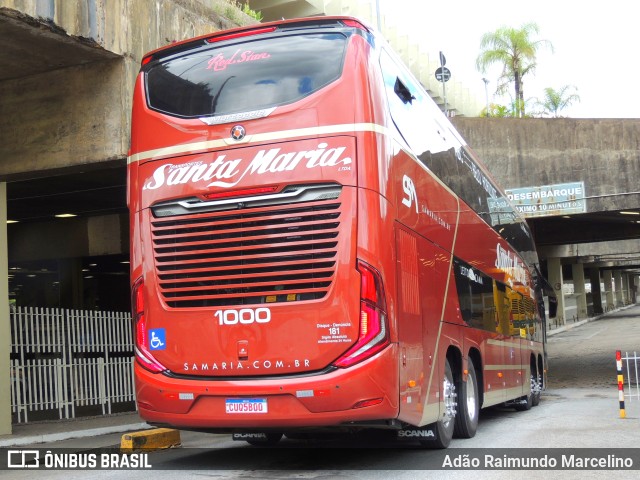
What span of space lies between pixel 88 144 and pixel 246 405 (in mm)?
6288

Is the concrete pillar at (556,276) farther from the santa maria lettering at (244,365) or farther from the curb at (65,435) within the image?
the santa maria lettering at (244,365)

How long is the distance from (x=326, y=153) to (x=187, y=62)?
6.84 feet

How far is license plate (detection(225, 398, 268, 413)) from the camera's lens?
7562 mm

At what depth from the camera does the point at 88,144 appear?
12281mm

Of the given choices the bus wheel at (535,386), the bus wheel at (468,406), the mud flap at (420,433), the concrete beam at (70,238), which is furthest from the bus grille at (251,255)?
the concrete beam at (70,238)

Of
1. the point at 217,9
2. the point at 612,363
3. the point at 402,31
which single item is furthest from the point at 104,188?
the point at 402,31

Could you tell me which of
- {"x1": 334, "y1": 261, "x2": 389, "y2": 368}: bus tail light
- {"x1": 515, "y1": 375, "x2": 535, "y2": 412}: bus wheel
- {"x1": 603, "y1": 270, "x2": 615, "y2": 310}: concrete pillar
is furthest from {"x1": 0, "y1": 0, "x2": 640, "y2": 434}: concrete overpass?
{"x1": 603, "y1": 270, "x2": 615, "y2": 310}: concrete pillar

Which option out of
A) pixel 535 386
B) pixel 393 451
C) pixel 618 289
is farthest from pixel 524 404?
pixel 618 289

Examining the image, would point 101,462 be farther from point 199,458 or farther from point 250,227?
point 250,227

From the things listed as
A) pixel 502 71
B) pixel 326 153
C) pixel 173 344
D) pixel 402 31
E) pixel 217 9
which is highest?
pixel 402 31

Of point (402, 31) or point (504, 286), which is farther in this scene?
point (402, 31)

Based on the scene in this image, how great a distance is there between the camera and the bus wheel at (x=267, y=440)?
990 cm

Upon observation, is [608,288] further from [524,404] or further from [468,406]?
[468,406]

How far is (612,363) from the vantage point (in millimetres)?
28812
